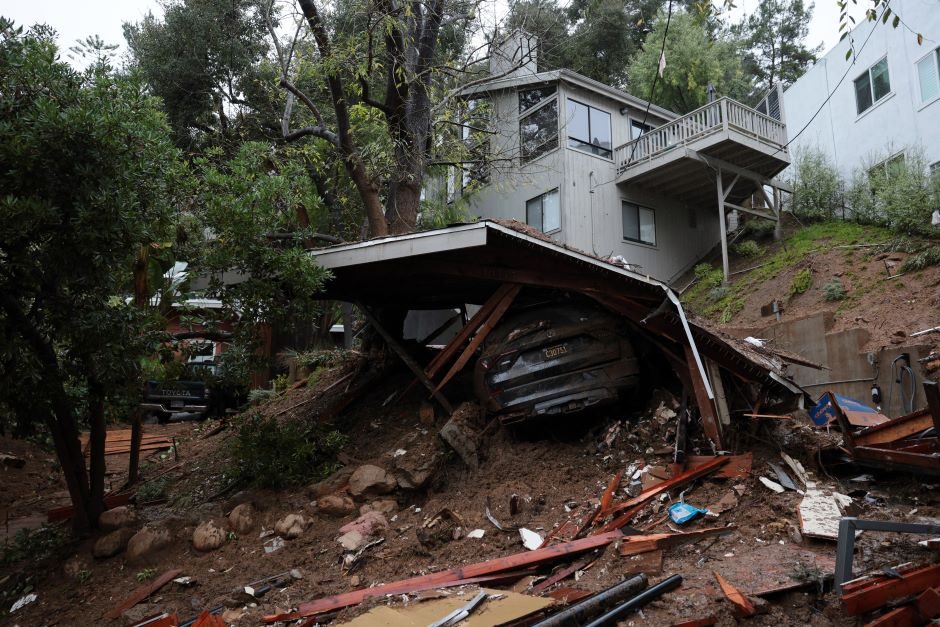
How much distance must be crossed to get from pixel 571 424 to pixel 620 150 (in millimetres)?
14512

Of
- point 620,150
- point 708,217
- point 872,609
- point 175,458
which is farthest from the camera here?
point 708,217

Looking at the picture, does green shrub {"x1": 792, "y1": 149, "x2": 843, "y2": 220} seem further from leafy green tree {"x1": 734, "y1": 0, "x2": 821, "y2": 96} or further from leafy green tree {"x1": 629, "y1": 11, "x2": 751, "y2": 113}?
leafy green tree {"x1": 734, "y1": 0, "x2": 821, "y2": 96}

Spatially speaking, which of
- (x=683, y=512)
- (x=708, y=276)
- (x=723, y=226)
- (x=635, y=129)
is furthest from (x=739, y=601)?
(x=635, y=129)

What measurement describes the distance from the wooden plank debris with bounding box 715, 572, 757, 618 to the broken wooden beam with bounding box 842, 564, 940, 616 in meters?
0.50

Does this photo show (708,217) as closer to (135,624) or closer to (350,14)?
(350,14)

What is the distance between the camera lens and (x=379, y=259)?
6824 millimetres

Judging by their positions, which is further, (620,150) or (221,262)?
(620,150)

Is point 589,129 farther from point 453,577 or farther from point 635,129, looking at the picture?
point 453,577

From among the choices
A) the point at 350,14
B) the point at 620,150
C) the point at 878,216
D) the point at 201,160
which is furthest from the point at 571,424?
the point at 620,150

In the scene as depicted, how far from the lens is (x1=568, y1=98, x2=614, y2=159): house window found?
1906 cm

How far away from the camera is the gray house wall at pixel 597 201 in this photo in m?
18.4

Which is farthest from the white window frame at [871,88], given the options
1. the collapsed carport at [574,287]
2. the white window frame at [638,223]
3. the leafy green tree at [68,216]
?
the leafy green tree at [68,216]

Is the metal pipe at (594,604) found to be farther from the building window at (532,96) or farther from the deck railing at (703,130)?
the building window at (532,96)

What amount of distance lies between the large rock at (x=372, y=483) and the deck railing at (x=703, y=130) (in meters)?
14.3
